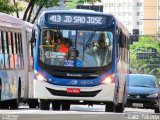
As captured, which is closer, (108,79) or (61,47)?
(61,47)

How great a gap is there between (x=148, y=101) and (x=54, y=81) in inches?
415

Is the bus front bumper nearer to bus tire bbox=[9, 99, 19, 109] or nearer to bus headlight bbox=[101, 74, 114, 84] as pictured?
bus headlight bbox=[101, 74, 114, 84]

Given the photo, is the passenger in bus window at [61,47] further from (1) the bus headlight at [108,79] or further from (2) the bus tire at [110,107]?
(2) the bus tire at [110,107]

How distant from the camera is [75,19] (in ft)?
81.4

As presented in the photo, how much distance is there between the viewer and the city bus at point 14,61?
25062 millimetres

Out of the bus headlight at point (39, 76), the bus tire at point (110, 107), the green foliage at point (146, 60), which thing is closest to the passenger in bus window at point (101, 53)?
the bus tire at point (110, 107)

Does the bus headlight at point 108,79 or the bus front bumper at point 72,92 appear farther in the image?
the bus headlight at point 108,79

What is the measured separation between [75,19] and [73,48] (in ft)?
3.34

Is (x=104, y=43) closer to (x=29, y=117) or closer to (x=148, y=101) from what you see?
(x=148, y=101)

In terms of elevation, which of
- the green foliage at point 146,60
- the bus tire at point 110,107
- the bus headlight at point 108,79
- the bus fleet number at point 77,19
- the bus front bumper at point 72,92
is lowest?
the green foliage at point 146,60

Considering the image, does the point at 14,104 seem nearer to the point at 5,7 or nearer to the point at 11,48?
the point at 11,48

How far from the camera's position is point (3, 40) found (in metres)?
25.0

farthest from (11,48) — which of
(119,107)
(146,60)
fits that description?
(146,60)

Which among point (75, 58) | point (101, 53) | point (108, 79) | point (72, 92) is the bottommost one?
point (72, 92)
